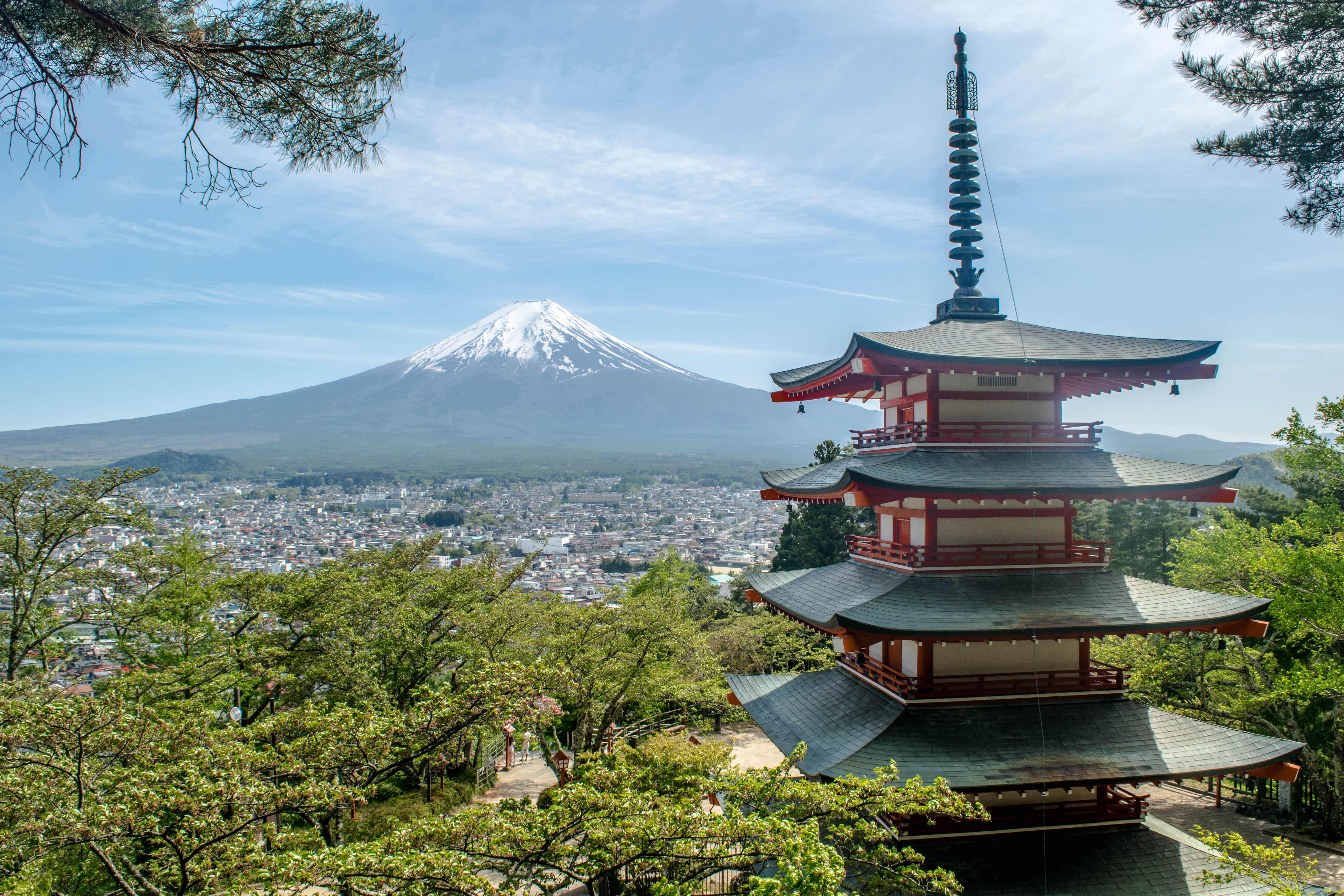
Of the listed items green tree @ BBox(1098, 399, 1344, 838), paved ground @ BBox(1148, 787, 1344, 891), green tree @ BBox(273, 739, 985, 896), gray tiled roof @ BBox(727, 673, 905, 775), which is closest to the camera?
green tree @ BBox(273, 739, 985, 896)

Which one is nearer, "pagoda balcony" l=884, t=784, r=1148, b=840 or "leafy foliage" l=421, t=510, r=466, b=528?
"pagoda balcony" l=884, t=784, r=1148, b=840

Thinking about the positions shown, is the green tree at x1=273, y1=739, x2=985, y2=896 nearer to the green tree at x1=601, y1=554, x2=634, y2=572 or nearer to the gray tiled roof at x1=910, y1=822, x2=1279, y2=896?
the gray tiled roof at x1=910, y1=822, x2=1279, y2=896

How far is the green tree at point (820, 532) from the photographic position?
3058 centimetres

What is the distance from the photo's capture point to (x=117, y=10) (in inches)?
171

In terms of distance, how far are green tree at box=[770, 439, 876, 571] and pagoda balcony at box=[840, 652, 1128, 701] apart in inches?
782

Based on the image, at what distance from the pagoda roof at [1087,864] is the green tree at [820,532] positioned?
68.4ft

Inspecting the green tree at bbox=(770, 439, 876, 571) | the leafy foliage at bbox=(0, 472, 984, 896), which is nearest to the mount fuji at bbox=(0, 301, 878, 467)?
the green tree at bbox=(770, 439, 876, 571)

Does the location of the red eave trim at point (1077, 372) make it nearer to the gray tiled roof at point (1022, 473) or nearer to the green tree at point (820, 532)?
the gray tiled roof at point (1022, 473)

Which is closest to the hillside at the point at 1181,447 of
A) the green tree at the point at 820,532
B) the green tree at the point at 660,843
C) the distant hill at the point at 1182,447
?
the distant hill at the point at 1182,447

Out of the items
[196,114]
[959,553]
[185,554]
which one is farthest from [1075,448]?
[185,554]

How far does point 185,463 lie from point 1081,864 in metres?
134

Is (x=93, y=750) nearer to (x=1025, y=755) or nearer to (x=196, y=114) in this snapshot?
(x=196, y=114)

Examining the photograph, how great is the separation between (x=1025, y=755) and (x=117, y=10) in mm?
10112

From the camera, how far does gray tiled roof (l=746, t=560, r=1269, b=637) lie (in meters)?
8.46
